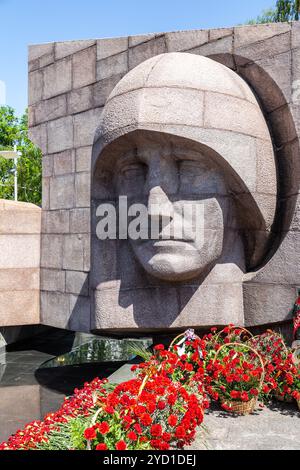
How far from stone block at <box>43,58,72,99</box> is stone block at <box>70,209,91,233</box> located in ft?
7.19

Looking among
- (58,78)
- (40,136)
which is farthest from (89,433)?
(58,78)

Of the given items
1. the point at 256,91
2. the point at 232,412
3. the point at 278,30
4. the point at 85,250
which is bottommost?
the point at 232,412

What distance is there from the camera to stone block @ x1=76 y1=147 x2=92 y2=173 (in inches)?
283

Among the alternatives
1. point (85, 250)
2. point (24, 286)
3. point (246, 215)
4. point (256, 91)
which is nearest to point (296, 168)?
point (246, 215)

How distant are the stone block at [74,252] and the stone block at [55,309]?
54 cm

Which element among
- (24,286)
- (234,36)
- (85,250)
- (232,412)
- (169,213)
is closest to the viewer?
(232,412)

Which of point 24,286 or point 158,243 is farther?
point 24,286

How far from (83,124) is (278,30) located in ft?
11.3

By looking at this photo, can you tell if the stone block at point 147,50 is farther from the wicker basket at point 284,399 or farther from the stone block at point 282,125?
the wicker basket at point 284,399

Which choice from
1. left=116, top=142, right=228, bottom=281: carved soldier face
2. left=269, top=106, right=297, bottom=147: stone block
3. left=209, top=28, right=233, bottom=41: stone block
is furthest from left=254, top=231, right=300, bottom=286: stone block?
left=209, top=28, right=233, bottom=41: stone block

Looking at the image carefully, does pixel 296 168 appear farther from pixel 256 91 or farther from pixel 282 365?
pixel 282 365

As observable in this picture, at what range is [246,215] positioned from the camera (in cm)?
515

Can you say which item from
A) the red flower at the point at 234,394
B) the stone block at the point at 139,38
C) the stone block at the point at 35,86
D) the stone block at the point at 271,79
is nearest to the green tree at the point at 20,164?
the stone block at the point at 35,86
